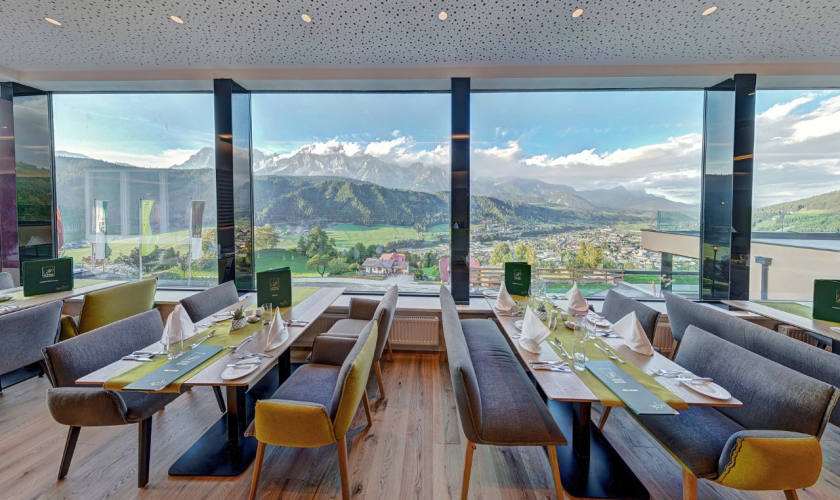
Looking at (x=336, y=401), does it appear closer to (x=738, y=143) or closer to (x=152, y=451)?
(x=152, y=451)

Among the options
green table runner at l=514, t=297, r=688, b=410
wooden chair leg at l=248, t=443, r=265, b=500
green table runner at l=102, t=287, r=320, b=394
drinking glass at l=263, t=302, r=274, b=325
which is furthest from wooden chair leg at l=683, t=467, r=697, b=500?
drinking glass at l=263, t=302, r=274, b=325

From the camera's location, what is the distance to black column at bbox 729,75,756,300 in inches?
126

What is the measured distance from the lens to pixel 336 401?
1.53 metres

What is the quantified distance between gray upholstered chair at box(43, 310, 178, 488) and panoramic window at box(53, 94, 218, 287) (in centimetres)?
215

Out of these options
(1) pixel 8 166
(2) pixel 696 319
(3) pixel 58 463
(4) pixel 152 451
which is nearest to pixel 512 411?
(2) pixel 696 319

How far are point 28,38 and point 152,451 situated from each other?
12.8 ft

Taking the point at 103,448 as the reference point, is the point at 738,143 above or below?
above

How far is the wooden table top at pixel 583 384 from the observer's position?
4.51 ft

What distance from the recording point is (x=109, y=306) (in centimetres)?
270

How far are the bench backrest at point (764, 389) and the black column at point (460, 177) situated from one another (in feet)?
6.83

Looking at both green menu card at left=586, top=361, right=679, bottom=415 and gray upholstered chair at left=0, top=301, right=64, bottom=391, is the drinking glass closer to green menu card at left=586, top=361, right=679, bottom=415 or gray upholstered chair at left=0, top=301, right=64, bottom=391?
gray upholstered chair at left=0, top=301, right=64, bottom=391

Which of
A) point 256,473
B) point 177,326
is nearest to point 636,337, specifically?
point 256,473

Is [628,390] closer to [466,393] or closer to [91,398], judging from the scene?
[466,393]

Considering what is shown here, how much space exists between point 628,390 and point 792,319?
2.24 m
